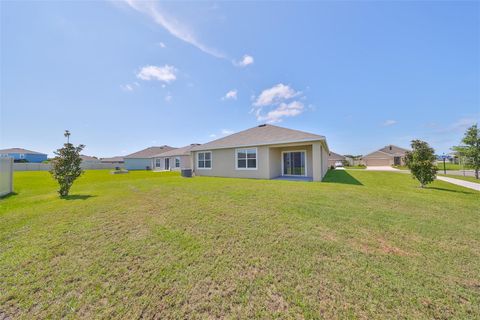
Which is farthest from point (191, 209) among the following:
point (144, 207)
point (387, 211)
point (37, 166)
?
point (37, 166)

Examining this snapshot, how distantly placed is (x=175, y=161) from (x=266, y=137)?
18504 mm

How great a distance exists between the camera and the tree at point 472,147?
1499 centimetres

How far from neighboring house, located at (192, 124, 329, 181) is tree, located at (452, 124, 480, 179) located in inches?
512

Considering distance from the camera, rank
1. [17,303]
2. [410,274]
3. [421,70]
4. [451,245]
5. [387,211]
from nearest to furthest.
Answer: [17,303] → [410,274] → [451,245] → [387,211] → [421,70]

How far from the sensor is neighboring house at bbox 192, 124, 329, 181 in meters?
12.4

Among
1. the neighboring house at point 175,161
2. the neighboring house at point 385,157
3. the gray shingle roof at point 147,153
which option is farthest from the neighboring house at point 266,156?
the neighboring house at point 385,157

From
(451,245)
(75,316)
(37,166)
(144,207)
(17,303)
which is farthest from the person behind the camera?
(37,166)

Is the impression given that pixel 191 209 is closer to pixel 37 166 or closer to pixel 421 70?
pixel 421 70

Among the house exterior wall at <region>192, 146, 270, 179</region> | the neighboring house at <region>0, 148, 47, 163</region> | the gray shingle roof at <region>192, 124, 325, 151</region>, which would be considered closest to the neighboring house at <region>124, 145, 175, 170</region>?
the house exterior wall at <region>192, 146, 270, 179</region>

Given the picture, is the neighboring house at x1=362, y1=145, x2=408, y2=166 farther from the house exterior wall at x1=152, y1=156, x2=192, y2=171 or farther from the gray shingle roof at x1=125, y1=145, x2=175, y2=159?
the gray shingle roof at x1=125, y1=145, x2=175, y2=159

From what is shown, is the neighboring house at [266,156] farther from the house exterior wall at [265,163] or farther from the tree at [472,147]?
the tree at [472,147]

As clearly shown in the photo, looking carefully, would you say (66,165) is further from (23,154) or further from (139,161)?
(23,154)

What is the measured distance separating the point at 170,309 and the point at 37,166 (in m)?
46.0

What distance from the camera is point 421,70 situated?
12.5 meters
